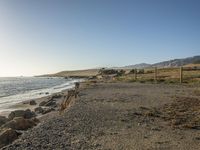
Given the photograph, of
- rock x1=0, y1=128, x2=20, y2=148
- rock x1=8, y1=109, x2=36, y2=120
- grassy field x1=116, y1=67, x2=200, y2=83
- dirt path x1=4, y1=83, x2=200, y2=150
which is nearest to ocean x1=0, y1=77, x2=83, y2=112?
rock x1=8, y1=109, x2=36, y2=120

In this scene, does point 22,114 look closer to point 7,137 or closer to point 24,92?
point 7,137

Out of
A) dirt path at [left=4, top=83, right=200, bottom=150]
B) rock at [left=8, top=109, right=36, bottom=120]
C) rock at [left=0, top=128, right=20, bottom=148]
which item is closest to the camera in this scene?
dirt path at [left=4, top=83, right=200, bottom=150]

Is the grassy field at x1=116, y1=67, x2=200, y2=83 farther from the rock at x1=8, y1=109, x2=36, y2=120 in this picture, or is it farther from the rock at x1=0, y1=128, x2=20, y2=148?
the rock at x1=0, y1=128, x2=20, y2=148

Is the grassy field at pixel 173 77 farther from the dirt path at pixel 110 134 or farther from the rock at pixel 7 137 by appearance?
the rock at pixel 7 137

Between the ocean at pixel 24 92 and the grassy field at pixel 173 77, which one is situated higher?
the grassy field at pixel 173 77

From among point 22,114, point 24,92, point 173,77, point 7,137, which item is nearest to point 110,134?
point 7,137

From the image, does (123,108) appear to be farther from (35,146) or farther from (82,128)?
(35,146)

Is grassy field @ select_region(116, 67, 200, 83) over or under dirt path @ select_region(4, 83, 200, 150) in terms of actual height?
over

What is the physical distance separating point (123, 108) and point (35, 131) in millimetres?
6845

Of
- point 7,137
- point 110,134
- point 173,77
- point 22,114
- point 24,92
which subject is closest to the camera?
point 110,134

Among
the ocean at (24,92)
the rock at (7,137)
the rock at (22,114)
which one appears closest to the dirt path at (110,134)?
the rock at (7,137)

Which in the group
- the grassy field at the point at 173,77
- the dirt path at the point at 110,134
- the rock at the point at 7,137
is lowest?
the rock at the point at 7,137

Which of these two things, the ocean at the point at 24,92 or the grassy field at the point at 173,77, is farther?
the ocean at the point at 24,92

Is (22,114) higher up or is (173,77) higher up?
(173,77)
